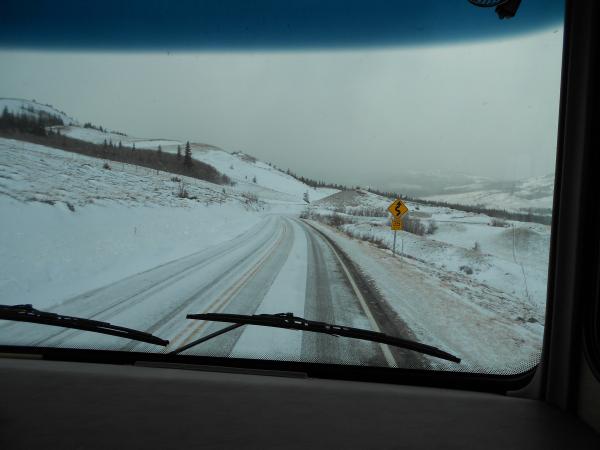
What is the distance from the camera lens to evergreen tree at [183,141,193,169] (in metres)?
3.46

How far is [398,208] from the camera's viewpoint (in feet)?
10.8

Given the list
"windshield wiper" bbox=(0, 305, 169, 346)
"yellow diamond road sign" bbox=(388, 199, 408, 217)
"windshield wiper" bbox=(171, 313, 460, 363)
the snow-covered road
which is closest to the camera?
"windshield wiper" bbox=(171, 313, 460, 363)

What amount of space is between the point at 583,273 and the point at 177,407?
2523 millimetres

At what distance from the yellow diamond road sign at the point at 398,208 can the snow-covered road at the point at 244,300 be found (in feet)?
2.71

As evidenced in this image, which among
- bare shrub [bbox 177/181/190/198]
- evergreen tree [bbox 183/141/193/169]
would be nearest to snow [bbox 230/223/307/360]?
bare shrub [bbox 177/181/190/198]

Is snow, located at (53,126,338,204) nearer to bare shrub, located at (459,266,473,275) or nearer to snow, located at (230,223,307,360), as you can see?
snow, located at (230,223,307,360)

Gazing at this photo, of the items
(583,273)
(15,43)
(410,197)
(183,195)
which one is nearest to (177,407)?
(183,195)

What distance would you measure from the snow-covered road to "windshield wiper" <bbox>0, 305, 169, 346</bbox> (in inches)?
4.8

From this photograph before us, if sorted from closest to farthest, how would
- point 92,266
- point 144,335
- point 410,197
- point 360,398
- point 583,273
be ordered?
point 583,273, point 360,398, point 144,335, point 410,197, point 92,266

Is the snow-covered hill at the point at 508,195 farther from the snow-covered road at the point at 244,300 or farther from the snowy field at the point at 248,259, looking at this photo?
the snow-covered road at the point at 244,300

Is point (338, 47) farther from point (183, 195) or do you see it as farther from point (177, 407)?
point (177, 407)

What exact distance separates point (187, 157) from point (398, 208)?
1.83 meters

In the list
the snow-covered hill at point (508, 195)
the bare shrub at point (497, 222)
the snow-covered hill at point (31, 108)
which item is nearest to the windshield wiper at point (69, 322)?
the snow-covered hill at point (31, 108)

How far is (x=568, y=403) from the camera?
240 centimetres
